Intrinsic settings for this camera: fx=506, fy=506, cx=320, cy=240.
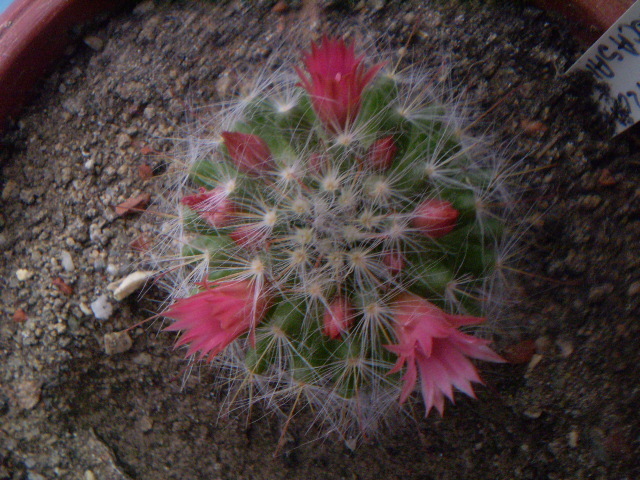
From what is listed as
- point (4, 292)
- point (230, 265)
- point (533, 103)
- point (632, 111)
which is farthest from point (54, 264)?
point (632, 111)

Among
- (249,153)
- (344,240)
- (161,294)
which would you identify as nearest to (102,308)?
(161,294)

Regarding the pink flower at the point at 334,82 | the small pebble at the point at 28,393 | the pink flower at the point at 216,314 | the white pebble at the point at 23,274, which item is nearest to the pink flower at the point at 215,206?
the pink flower at the point at 216,314

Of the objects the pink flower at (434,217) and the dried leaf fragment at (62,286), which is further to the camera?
the dried leaf fragment at (62,286)

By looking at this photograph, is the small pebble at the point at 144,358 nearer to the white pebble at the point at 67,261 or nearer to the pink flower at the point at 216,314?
the white pebble at the point at 67,261

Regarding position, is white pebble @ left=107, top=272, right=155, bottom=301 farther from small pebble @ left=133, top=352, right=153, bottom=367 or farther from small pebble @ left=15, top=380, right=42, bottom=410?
small pebble @ left=15, top=380, right=42, bottom=410

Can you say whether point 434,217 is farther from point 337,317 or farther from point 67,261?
point 67,261

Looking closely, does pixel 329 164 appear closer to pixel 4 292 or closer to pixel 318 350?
pixel 318 350
